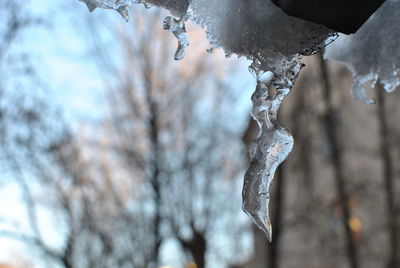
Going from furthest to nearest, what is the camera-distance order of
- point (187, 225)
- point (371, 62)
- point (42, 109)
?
1. point (187, 225)
2. point (42, 109)
3. point (371, 62)

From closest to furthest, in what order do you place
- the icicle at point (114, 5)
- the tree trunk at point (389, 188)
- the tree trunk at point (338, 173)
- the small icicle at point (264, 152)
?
the icicle at point (114, 5) < the small icicle at point (264, 152) < the tree trunk at point (338, 173) < the tree trunk at point (389, 188)

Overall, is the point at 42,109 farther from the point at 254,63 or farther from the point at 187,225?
the point at 254,63

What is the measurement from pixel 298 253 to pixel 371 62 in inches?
1000

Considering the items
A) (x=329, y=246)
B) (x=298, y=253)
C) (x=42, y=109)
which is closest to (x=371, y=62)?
(x=42, y=109)

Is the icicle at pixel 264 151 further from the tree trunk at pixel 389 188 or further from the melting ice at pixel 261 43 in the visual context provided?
the tree trunk at pixel 389 188

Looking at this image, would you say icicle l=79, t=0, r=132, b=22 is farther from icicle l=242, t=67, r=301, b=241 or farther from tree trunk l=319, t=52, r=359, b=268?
tree trunk l=319, t=52, r=359, b=268

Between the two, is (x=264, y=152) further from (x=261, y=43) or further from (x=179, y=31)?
(x=179, y=31)

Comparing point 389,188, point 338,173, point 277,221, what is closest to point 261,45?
point 277,221

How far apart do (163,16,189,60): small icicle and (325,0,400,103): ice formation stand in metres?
0.67

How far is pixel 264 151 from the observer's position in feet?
4.89

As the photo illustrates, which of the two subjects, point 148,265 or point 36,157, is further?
point 148,265

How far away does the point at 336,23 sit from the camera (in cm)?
136

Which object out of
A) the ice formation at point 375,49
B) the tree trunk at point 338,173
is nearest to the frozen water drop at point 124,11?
the ice formation at point 375,49

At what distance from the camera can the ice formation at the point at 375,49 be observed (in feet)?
5.28
